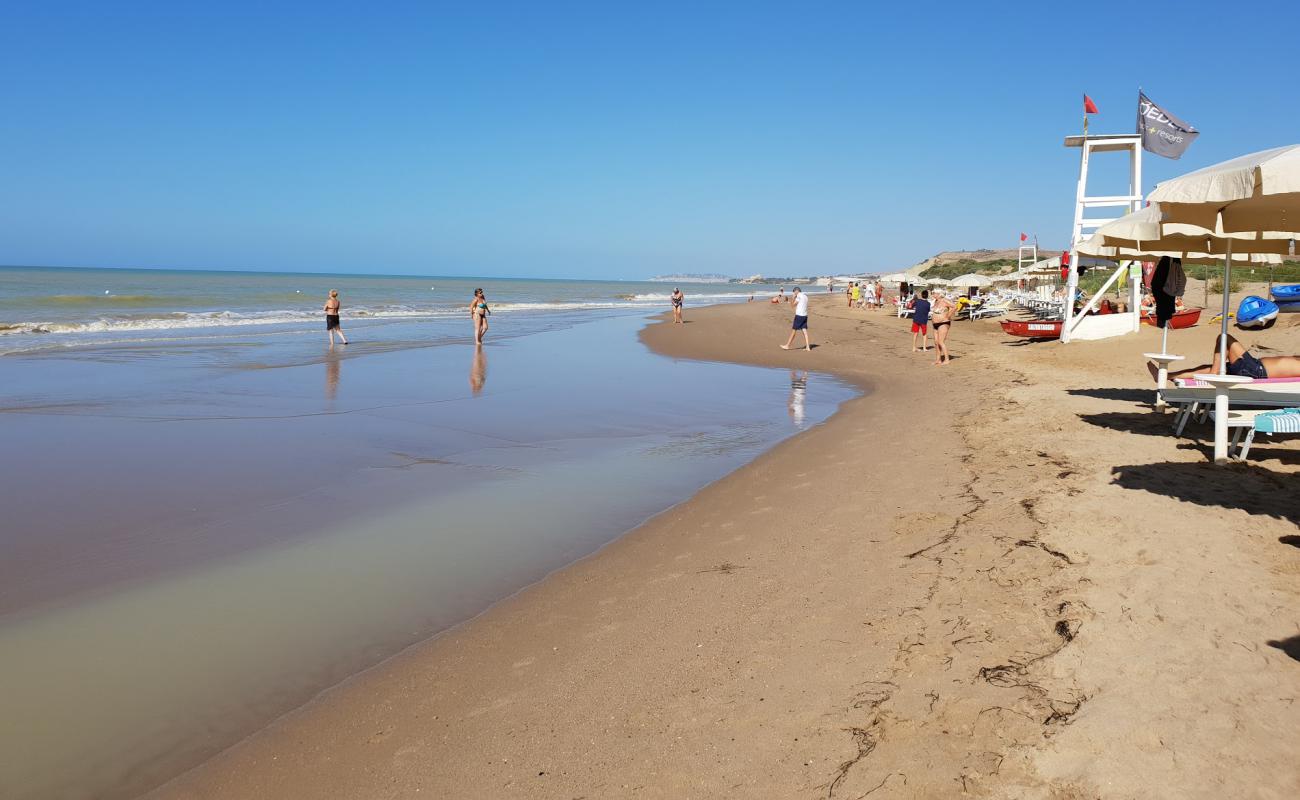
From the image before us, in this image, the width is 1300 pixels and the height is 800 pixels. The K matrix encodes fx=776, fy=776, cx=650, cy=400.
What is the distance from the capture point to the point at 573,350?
70.3 feet

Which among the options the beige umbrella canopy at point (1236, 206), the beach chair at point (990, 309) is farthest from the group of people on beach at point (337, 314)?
the beach chair at point (990, 309)

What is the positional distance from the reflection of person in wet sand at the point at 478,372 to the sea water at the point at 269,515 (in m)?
0.13

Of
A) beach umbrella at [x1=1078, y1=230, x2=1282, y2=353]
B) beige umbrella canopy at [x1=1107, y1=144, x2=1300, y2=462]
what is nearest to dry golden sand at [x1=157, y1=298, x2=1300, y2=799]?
beige umbrella canopy at [x1=1107, y1=144, x2=1300, y2=462]

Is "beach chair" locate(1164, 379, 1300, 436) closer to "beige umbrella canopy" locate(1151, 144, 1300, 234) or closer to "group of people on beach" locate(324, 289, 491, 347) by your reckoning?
"beige umbrella canopy" locate(1151, 144, 1300, 234)

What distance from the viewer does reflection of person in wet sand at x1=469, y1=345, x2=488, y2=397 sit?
1394cm

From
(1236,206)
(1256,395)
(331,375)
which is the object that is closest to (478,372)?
(331,375)

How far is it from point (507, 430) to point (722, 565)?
5.54 meters

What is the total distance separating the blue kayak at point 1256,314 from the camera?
17.1 meters

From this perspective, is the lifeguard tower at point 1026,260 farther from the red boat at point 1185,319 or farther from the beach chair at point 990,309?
the red boat at point 1185,319

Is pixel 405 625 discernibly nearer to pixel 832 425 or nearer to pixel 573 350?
pixel 832 425

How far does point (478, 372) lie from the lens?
16094mm

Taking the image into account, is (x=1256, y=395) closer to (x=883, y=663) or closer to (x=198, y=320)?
(x=883, y=663)

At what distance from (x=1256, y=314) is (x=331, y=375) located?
19909mm

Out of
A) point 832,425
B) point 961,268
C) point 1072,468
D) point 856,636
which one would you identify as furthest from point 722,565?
point 961,268
